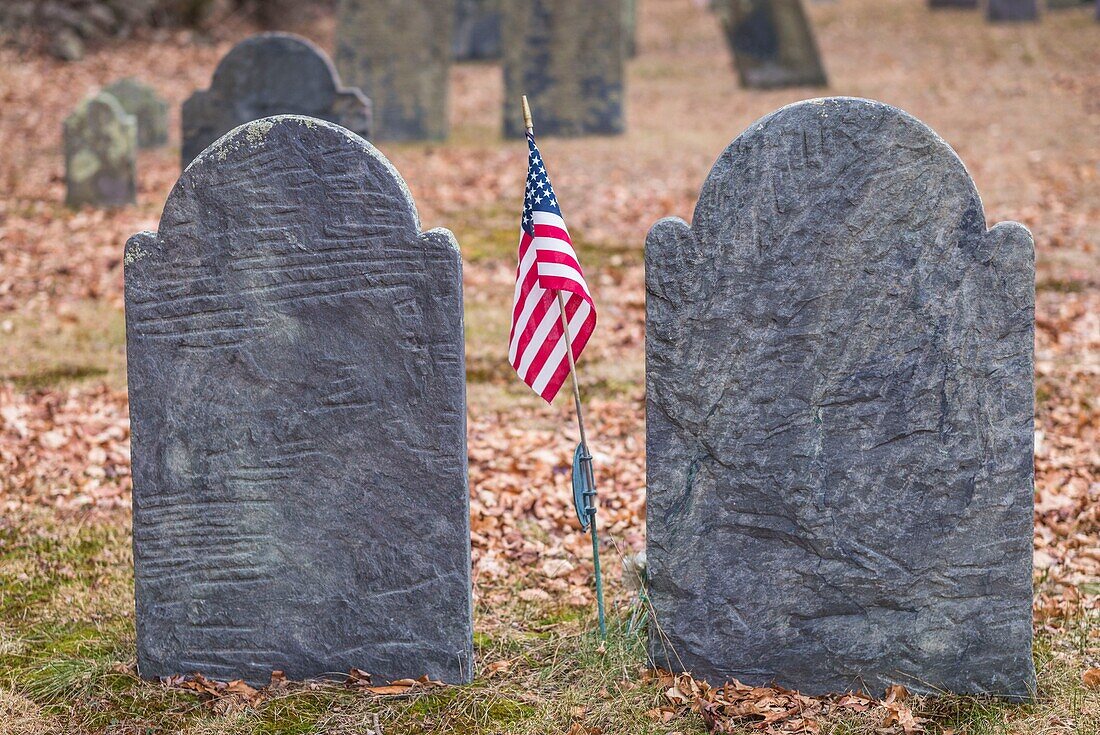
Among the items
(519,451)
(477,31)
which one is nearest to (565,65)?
(477,31)

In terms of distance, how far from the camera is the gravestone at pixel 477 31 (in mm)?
18969

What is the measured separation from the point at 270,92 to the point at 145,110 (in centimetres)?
548

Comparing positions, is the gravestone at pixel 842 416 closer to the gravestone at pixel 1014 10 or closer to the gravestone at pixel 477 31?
the gravestone at pixel 477 31

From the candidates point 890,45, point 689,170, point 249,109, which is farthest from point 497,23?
point 249,109

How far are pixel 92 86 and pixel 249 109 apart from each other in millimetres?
9107

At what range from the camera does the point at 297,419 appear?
377 centimetres

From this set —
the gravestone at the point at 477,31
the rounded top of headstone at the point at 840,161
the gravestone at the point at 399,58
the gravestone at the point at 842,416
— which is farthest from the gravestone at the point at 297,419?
the gravestone at the point at 477,31

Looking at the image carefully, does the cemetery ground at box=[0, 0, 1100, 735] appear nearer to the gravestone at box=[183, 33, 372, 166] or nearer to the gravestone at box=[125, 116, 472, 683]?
the gravestone at box=[125, 116, 472, 683]

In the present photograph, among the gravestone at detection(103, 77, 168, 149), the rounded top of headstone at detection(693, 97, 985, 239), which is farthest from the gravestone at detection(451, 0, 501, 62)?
the rounded top of headstone at detection(693, 97, 985, 239)

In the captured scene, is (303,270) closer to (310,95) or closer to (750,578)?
(750,578)

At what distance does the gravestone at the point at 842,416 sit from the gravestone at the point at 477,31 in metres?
16.2

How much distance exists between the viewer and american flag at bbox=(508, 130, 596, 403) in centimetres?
389

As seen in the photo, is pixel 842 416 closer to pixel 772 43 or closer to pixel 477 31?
pixel 772 43

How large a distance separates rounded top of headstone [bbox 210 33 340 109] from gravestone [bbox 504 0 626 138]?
5.47 metres
